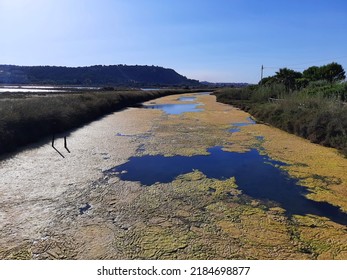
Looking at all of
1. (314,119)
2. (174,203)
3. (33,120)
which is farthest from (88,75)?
(174,203)

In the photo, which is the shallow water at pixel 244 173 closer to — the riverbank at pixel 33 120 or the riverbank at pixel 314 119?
the riverbank at pixel 314 119

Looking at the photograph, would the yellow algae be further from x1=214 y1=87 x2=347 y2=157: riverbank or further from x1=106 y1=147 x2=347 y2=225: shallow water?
x1=214 y1=87 x2=347 y2=157: riverbank

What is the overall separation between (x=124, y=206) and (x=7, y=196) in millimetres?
2357

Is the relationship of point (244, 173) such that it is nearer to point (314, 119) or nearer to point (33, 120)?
point (314, 119)

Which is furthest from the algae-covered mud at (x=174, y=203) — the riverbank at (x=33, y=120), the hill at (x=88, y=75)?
the hill at (x=88, y=75)

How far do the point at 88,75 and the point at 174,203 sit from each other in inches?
4873

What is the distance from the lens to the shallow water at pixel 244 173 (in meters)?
5.03

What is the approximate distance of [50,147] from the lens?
9.45 m

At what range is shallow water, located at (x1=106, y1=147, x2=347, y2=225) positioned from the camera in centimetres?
503

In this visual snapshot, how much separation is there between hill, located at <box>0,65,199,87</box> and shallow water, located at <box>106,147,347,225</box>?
95.2 metres

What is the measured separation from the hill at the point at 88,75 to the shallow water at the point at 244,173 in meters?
95.2

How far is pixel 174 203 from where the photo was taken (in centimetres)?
504
